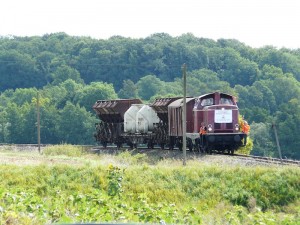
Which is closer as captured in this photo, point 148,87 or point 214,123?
point 214,123

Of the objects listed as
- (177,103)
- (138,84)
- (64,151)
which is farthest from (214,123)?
(138,84)

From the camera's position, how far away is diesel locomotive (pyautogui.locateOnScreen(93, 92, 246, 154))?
141 feet

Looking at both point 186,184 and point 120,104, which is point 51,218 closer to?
point 186,184

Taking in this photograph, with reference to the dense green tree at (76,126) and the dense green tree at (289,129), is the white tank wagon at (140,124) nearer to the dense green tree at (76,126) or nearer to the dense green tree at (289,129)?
the dense green tree at (289,129)

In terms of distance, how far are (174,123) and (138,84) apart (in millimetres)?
121463

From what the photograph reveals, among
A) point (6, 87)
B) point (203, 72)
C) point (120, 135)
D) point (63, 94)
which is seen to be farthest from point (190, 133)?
point (6, 87)

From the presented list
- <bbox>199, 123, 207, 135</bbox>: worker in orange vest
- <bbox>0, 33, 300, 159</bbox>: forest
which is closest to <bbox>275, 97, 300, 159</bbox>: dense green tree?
<bbox>0, 33, 300, 159</bbox>: forest

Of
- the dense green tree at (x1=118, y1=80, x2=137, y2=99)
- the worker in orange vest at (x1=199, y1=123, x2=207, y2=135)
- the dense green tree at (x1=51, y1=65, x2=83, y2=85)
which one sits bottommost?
the worker in orange vest at (x1=199, y1=123, x2=207, y2=135)

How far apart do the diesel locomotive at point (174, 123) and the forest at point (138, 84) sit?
144ft

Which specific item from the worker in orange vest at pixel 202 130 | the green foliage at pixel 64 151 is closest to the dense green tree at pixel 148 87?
the green foliage at pixel 64 151

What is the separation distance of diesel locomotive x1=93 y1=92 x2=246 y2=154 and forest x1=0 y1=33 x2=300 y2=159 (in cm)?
4394

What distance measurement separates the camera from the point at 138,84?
169500 millimetres

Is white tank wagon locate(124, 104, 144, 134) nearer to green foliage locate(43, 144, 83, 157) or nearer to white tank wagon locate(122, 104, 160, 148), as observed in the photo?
white tank wagon locate(122, 104, 160, 148)

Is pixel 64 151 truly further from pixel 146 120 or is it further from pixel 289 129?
pixel 289 129
